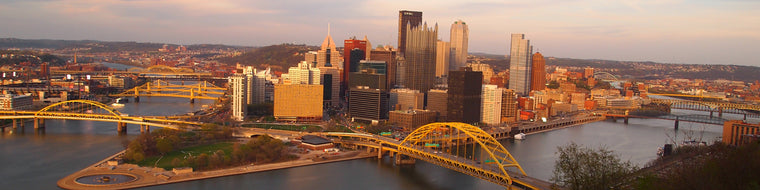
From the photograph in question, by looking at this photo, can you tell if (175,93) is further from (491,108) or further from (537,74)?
(537,74)

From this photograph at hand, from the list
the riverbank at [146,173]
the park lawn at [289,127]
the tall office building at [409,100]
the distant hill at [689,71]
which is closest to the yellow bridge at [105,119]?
the park lawn at [289,127]

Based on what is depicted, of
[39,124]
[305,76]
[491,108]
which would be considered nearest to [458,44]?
[305,76]

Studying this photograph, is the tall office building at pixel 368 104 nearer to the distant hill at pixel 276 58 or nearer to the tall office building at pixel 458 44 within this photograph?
the tall office building at pixel 458 44

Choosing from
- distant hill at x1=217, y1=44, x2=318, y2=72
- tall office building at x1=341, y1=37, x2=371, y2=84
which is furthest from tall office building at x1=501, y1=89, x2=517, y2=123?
distant hill at x1=217, y1=44, x2=318, y2=72

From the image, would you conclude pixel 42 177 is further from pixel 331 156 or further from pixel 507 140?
pixel 507 140

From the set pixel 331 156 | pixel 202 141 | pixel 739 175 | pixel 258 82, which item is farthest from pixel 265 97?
pixel 739 175

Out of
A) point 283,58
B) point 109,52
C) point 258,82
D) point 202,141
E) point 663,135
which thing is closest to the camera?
point 202,141
